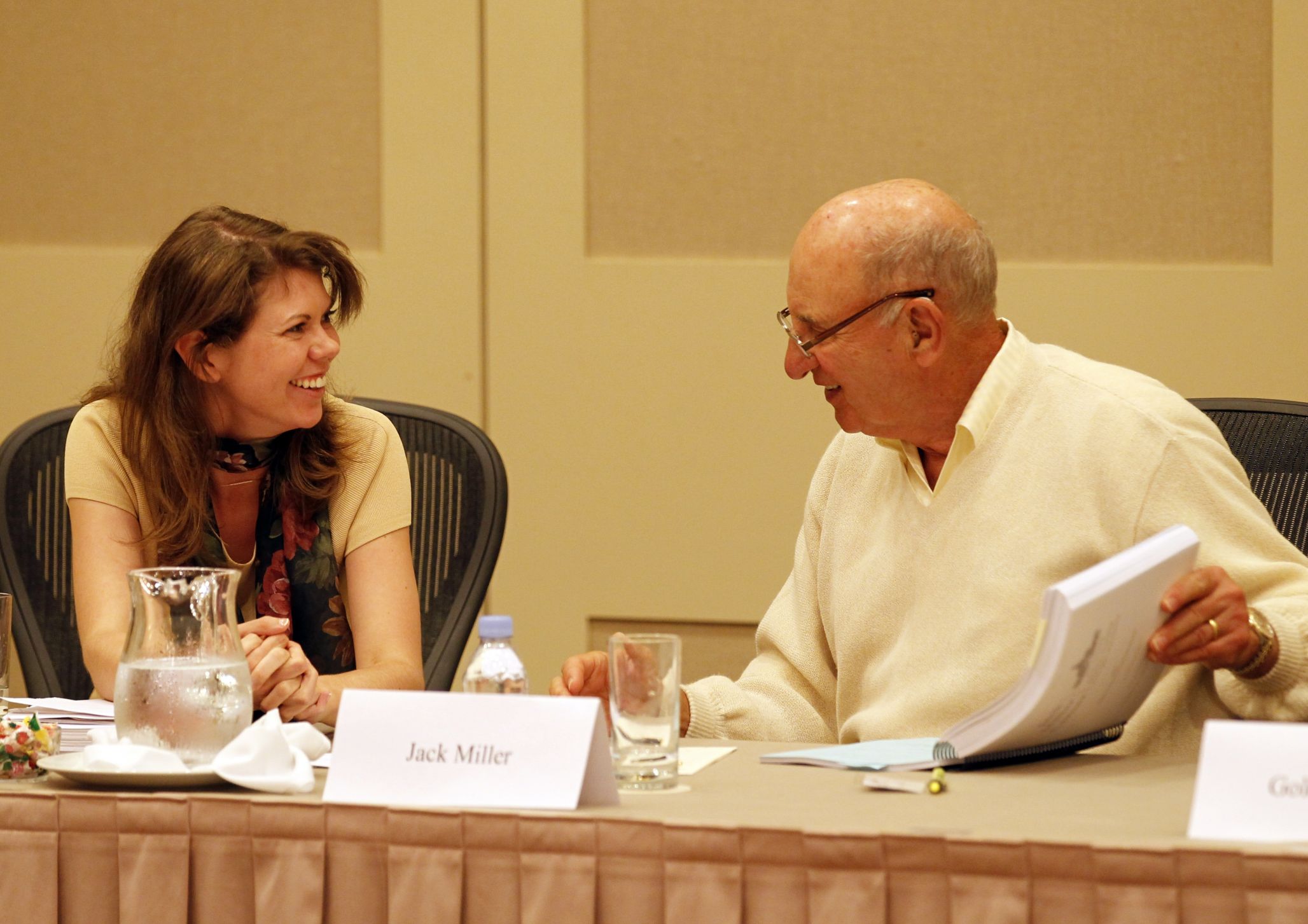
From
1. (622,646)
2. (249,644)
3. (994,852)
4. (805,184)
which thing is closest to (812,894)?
(994,852)

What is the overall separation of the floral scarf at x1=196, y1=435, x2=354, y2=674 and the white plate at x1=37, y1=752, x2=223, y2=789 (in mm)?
741

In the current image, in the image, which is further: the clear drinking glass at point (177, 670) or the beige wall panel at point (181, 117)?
the beige wall panel at point (181, 117)

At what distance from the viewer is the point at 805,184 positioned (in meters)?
2.98

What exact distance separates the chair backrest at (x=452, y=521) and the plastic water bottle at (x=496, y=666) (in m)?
0.79

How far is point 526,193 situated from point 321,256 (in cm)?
113

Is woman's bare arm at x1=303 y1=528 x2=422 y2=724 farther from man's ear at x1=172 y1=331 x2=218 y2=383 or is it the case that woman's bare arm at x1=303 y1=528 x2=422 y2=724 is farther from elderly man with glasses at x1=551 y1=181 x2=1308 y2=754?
elderly man with glasses at x1=551 y1=181 x2=1308 y2=754

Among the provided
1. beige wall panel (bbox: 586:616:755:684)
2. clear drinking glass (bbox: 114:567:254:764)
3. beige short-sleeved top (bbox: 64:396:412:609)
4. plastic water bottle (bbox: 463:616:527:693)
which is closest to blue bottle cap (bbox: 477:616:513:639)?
plastic water bottle (bbox: 463:616:527:693)

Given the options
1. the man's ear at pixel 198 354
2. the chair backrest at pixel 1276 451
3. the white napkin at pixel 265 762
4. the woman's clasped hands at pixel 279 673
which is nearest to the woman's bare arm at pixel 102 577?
the man's ear at pixel 198 354

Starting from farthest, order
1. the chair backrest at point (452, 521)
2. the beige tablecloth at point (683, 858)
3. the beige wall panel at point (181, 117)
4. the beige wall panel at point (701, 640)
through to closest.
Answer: the beige wall panel at point (181, 117)
the beige wall panel at point (701, 640)
the chair backrest at point (452, 521)
the beige tablecloth at point (683, 858)

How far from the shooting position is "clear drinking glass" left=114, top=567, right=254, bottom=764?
1.25 m

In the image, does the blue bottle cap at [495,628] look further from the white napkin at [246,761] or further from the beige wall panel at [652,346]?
the beige wall panel at [652,346]

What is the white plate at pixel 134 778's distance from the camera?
1.21 meters

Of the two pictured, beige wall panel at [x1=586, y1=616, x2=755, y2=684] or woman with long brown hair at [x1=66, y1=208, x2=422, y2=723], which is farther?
beige wall panel at [x1=586, y1=616, x2=755, y2=684]

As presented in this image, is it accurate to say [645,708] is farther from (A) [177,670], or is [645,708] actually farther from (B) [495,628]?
(A) [177,670]
